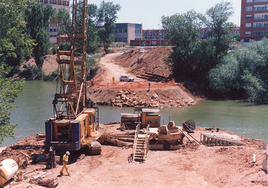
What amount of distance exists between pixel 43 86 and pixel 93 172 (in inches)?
1952

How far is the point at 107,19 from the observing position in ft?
286

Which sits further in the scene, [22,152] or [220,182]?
[22,152]

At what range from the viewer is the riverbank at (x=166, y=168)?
59.1 ft

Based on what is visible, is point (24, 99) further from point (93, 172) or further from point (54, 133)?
point (93, 172)

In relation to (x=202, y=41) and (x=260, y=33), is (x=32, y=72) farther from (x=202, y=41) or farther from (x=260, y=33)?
(x=260, y=33)

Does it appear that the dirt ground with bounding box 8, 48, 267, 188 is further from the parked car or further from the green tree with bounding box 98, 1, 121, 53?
the green tree with bounding box 98, 1, 121, 53

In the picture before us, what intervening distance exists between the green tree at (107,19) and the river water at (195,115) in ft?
118

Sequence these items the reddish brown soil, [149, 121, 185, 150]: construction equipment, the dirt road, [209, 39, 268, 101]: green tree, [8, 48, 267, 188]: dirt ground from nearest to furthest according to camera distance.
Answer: [8, 48, 267, 188]: dirt ground < [149, 121, 185, 150]: construction equipment < [209, 39, 268, 101]: green tree < the dirt road < the reddish brown soil

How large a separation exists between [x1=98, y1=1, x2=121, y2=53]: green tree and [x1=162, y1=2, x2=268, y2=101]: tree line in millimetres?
27604

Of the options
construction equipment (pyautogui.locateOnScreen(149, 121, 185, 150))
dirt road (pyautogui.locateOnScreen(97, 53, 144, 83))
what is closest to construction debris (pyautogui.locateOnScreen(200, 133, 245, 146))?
construction equipment (pyautogui.locateOnScreen(149, 121, 185, 150))

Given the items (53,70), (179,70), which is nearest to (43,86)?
(53,70)

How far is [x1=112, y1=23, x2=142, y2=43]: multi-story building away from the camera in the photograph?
109750 millimetres

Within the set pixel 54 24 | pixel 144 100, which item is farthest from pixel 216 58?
pixel 54 24

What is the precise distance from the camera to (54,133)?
21.7 m
